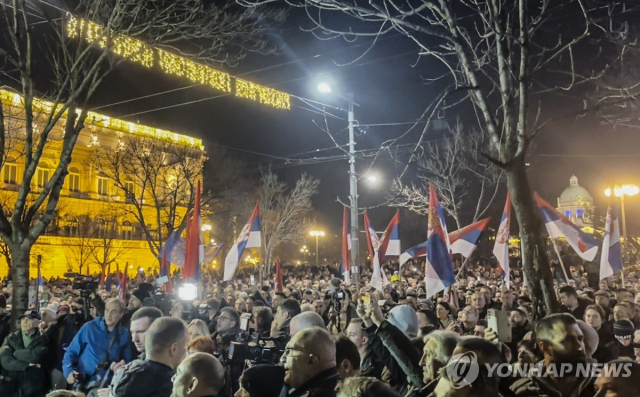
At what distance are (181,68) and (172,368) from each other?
2396 centimetres

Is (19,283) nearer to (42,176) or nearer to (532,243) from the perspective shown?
(532,243)

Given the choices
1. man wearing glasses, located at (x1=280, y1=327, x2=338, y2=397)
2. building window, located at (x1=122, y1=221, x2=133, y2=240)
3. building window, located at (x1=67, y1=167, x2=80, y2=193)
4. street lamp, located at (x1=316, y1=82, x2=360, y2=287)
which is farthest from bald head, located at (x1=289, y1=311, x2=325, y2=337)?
building window, located at (x1=67, y1=167, x2=80, y2=193)

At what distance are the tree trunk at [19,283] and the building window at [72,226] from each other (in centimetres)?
4314

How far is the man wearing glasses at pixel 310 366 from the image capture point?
3471 mm

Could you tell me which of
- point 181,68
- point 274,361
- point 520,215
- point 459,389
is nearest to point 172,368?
point 274,361

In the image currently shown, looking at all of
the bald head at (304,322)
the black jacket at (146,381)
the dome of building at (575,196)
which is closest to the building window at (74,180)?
the bald head at (304,322)

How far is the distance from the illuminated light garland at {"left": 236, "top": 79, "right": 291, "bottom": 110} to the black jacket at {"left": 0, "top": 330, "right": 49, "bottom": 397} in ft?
61.1

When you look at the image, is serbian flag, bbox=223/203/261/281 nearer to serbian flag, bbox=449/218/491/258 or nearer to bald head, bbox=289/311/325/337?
serbian flag, bbox=449/218/491/258

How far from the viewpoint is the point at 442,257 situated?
9906 mm

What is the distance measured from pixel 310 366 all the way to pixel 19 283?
23.9ft

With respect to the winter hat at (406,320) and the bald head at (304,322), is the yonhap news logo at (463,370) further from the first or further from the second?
the winter hat at (406,320)

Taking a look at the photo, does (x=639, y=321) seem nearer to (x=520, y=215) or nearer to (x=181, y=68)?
(x=520, y=215)

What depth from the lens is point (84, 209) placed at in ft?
172

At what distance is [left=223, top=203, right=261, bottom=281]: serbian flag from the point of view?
12.8 m
